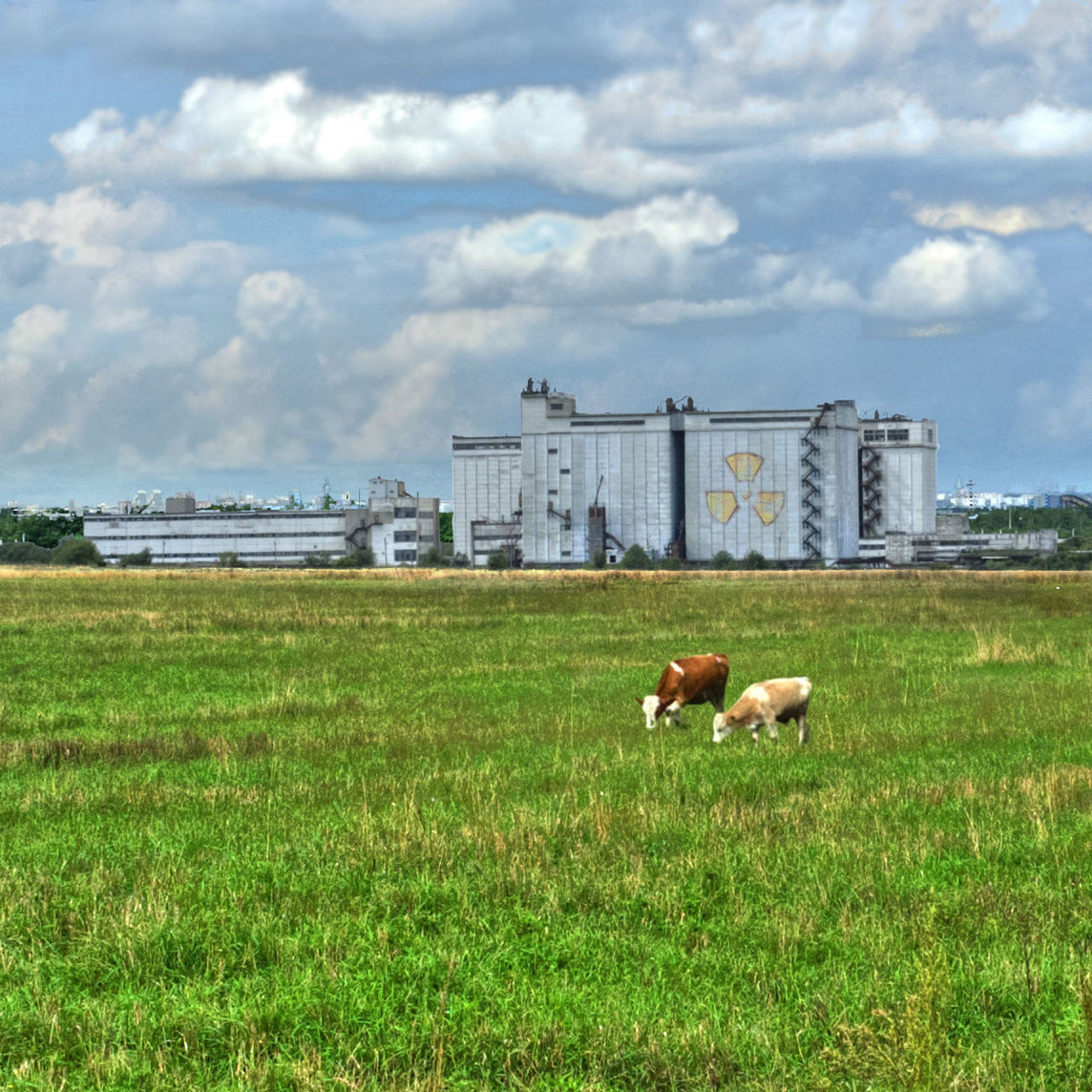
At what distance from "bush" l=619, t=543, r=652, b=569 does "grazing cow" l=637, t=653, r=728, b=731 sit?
5257 inches

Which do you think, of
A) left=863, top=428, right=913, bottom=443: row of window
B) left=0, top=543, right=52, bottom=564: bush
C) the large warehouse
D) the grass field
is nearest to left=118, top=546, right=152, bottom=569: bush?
left=0, top=543, right=52, bottom=564: bush

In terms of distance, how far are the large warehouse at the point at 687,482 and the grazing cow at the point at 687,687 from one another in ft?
464

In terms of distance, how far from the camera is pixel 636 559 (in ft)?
520

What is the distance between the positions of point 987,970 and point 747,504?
157518 mm

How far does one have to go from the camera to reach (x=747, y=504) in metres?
165

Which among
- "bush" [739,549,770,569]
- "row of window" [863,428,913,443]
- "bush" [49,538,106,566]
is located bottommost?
"bush" [739,549,770,569]

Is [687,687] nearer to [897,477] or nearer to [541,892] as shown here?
[541,892]

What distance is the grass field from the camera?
774 cm

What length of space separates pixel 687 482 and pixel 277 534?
2393 inches

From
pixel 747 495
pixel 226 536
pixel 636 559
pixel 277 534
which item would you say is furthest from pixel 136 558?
pixel 747 495

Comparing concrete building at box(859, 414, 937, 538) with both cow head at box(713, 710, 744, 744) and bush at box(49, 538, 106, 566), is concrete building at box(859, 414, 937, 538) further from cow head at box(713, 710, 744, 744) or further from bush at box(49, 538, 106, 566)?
cow head at box(713, 710, 744, 744)

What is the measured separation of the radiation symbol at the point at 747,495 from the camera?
538ft

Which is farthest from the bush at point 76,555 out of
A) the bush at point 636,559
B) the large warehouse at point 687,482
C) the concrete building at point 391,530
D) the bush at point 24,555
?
the bush at point 636,559

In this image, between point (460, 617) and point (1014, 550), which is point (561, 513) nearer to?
point (1014, 550)
